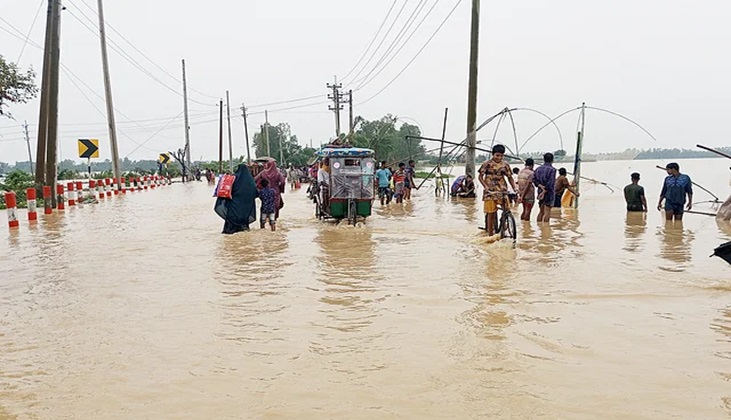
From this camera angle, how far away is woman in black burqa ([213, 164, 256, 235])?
503 inches

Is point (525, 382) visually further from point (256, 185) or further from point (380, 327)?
point (256, 185)

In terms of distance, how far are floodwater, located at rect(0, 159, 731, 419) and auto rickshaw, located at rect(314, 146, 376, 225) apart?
3.13m

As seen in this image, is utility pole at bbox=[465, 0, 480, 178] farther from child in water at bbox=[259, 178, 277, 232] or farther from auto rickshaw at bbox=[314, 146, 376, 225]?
child in water at bbox=[259, 178, 277, 232]

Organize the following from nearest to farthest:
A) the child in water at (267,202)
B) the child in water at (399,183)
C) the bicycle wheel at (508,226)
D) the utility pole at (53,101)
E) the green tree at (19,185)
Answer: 1. the bicycle wheel at (508,226)
2. the child in water at (267,202)
3. the utility pole at (53,101)
4. the child in water at (399,183)
5. the green tree at (19,185)

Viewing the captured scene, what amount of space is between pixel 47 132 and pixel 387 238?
14626 mm

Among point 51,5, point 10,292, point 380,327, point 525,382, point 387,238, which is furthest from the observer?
point 51,5

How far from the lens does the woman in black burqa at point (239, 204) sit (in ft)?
41.9

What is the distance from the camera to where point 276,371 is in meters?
4.62

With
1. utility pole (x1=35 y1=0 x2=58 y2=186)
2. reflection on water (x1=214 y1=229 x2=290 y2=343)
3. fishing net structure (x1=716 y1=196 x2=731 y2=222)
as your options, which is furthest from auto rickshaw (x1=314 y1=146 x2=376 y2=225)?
utility pole (x1=35 y1=0 x2=58 y2=186)

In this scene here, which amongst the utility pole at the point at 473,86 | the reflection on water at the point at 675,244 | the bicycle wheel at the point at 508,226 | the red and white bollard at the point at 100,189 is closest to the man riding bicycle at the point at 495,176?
the bicycle wheel at the point at 508,226

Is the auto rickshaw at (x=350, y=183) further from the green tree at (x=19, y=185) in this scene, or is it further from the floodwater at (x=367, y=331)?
the green tree at (x=19, y=185)

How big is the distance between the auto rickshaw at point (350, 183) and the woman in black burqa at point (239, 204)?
6.84 ft

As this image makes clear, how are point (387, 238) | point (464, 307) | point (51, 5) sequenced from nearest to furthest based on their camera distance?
1. point (464, 307)
2. point (387, 238)
3. point (51, 5)

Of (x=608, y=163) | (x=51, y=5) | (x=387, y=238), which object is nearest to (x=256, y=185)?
(x=387, y=238)
